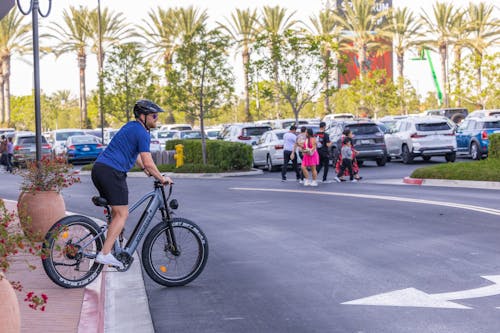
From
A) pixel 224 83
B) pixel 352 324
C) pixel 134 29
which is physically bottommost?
pixel 352 324

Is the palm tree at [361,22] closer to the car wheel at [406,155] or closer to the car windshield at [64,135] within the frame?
the car windshield at [64,135]

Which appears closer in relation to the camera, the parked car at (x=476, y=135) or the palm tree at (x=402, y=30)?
the parked car at (x=476, y=135)

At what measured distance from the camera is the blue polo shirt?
915 centimetres

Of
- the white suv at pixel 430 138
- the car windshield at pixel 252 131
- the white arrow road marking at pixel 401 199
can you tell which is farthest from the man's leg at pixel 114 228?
the car windshield at pixel 252 131

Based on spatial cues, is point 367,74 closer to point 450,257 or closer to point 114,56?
point 114,56

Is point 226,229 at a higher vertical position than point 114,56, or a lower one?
lower

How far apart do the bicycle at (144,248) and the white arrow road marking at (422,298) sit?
6.99 feet

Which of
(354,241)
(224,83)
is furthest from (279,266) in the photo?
(224,83)

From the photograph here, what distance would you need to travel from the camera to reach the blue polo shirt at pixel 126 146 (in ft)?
30.0

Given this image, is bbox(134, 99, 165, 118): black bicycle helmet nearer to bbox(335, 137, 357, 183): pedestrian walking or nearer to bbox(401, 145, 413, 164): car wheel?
bbox(335, 137, 357, 183): pedestrian walking

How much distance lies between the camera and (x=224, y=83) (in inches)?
1522

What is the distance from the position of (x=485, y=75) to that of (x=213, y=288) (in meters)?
58.6

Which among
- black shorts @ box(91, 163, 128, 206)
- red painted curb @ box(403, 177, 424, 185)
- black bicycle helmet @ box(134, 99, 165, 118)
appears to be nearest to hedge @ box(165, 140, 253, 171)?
red painted curb @ box(403, 177, 424, 185)

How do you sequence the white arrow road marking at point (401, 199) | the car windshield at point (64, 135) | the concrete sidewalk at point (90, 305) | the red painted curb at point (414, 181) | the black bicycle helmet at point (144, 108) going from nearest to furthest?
the concrete sidewalk at point (90, 305) → the black bicycle helmet at point (144, 108) → the white arrow road marking at point (401, 199) → the red painted curb at point (414, 181) → the car windshield at point (64, 135)
